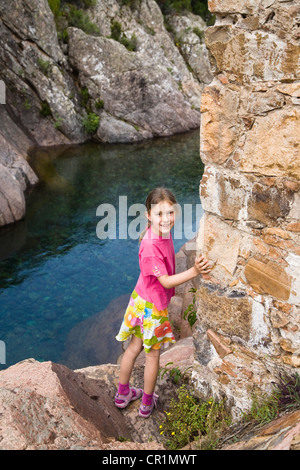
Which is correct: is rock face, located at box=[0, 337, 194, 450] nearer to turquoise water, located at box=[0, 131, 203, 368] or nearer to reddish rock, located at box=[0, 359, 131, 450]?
reddish rock, located at box=[0, 359, 131, 450]

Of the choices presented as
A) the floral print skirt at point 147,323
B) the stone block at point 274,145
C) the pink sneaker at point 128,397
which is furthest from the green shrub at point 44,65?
the stone block at point 274,145

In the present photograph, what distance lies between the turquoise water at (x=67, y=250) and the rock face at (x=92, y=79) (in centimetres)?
161

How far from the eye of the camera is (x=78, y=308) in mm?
6496

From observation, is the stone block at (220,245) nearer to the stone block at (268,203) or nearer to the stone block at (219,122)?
the stone block at (268,203)

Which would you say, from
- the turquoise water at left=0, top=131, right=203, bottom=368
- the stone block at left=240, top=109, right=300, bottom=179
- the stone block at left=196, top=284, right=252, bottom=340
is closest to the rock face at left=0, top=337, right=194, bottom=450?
the stone block at left=196, top=284, right=252, bottom=340

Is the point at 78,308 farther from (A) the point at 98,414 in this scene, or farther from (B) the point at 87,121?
(B) the point at 87,121

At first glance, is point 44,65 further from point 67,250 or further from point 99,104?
point 67,250

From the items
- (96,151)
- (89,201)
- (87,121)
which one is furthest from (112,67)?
(89,201)

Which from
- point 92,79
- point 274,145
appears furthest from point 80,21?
point 274,145

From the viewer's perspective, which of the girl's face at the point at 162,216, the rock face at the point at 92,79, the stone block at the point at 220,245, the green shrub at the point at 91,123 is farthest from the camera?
the green shrub at the point at 91,123

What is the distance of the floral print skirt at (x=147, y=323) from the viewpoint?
2789 mm

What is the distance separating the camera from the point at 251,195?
2287 mm

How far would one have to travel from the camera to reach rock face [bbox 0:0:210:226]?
15.6 m
